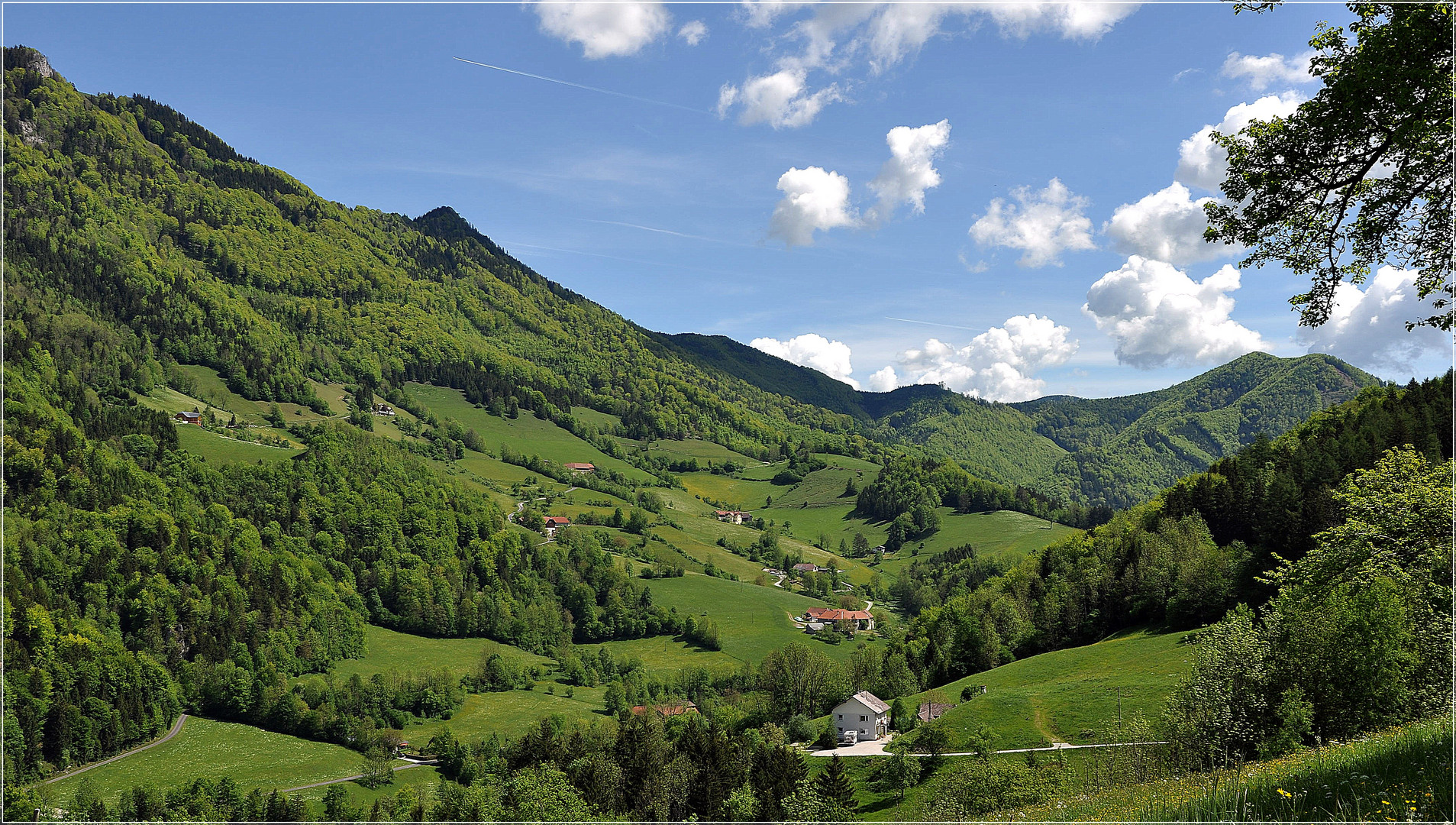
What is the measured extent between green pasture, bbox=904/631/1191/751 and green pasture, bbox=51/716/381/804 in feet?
292

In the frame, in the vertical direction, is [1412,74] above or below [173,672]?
above

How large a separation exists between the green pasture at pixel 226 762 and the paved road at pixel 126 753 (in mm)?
882

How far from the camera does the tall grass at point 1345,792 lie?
9250mm

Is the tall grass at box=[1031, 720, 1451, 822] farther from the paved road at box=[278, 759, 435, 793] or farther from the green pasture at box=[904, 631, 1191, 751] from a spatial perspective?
the paved road at box=[278, 759, 435, 793]

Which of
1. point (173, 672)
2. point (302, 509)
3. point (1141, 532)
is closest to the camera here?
point (1141, 532)

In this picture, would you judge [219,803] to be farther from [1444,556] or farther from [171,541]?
[1444,556]

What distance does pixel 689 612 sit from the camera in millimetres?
183500

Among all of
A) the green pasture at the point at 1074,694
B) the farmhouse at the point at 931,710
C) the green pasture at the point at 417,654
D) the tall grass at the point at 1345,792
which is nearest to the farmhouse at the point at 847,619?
the green pasture at the point at 417,654

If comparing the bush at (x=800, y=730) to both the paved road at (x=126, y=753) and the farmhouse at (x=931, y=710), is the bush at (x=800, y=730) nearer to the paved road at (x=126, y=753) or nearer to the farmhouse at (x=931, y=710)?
the farmhouse at (x=931, y=710)

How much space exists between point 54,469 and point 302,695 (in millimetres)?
95437

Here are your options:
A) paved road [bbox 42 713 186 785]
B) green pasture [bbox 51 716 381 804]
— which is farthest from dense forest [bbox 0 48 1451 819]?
green pasture [bbox 51 716 381 804]

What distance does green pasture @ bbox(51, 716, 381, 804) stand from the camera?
104375 millimetres

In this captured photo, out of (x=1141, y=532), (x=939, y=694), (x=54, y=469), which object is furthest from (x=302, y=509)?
(x=1141, y=532)

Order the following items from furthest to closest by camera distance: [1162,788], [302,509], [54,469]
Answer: [302,509] → [54,469] → [1162,788]
